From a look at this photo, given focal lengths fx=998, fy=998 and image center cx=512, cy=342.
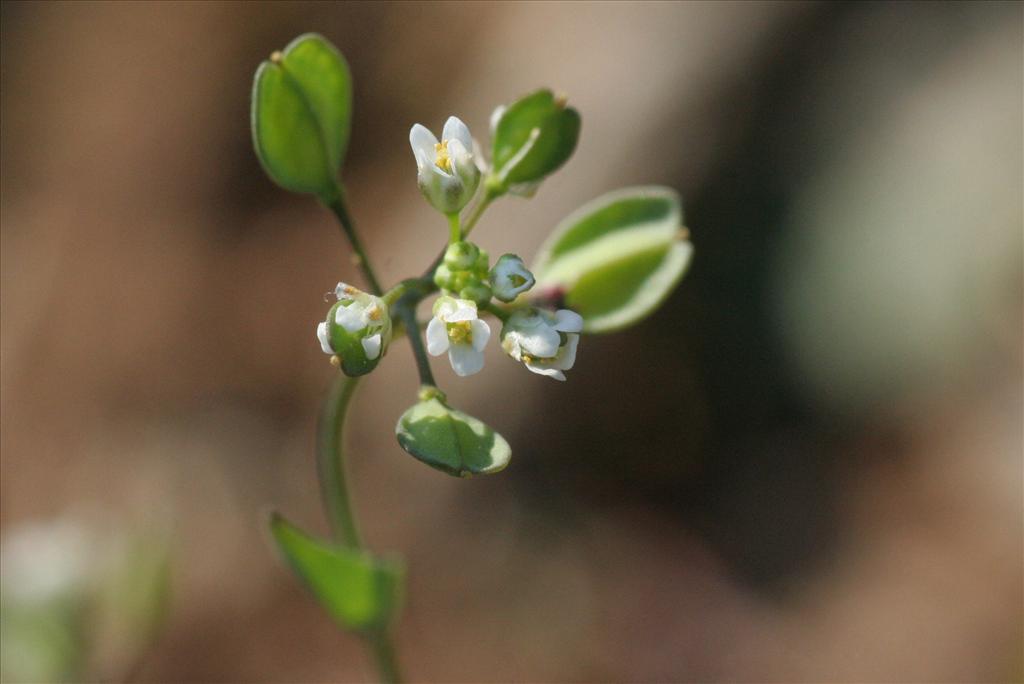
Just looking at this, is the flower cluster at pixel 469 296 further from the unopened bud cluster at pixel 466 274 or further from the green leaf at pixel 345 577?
the green leaf at pixel 345 577

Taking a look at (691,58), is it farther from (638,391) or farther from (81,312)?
(81,312)

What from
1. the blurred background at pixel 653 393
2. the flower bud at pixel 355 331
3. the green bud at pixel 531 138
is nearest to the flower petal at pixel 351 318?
the flower bud at pixel 355 331

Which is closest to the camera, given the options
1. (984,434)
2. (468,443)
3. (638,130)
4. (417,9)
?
(468,443)

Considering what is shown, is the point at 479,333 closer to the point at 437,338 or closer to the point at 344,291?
the point at 437,338

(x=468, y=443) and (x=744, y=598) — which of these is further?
(x=744, y=598)

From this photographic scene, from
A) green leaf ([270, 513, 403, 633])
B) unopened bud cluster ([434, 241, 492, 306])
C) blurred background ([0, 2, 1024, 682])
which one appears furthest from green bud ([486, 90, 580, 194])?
blurred background ([0, 2, 1024, 682])

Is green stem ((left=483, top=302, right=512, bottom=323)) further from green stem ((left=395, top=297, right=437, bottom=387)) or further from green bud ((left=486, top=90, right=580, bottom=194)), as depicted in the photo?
Answer: green bud ((left=486, top=90, right=580, bottom=194))

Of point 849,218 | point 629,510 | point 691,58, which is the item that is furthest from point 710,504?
point 691,58
